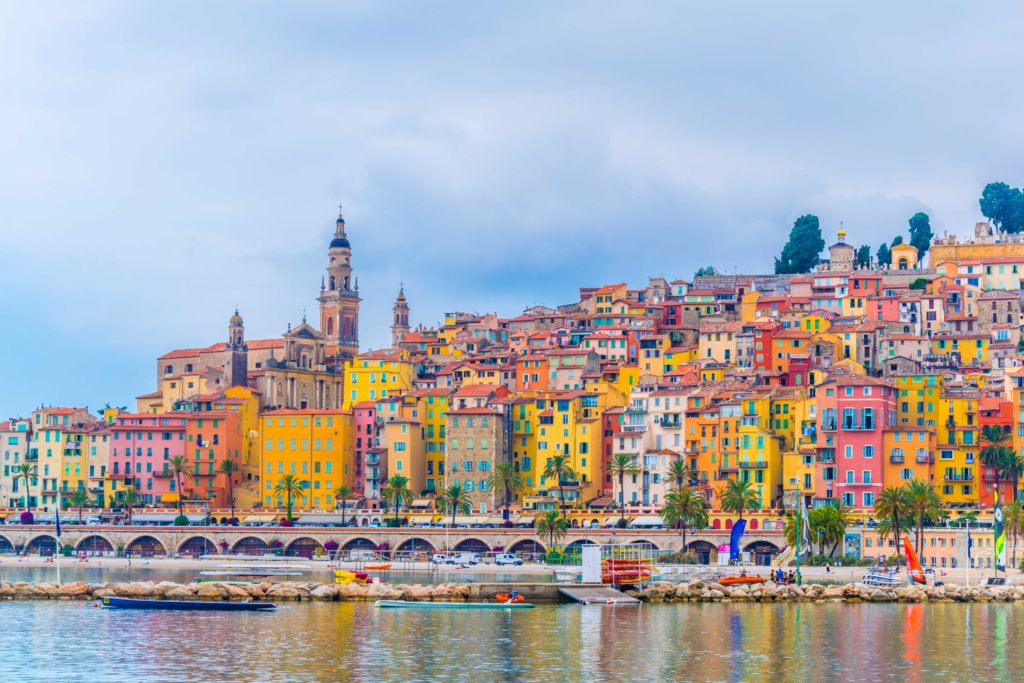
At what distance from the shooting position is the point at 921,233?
648ft

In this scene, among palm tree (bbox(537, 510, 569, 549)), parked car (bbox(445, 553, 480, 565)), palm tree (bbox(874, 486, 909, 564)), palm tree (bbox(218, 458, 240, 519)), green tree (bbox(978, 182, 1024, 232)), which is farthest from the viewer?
green tree (bbox(978, 182, 1024, 232))

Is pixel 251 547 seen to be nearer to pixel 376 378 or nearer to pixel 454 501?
pixel 454 501

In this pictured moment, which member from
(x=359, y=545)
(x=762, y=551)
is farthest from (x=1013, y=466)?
(x=359, y=545)

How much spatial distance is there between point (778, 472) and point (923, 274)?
50700 millimetres

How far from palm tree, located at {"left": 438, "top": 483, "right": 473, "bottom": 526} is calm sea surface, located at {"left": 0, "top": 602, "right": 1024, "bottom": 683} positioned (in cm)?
4618

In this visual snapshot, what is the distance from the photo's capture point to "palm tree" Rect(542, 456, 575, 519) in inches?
5512

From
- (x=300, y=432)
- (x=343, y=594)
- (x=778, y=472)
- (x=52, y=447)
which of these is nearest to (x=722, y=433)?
(x=778, y=472)

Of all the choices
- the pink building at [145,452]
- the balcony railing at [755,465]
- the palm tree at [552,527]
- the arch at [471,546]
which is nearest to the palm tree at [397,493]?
the arch at [471,546]

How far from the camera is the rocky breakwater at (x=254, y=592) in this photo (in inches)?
3696

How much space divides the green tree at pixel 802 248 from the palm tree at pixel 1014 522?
7948cm

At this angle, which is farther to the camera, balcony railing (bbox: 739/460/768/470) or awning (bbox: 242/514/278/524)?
awning (bbox: 242/514/278/524)

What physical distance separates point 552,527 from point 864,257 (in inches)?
2996

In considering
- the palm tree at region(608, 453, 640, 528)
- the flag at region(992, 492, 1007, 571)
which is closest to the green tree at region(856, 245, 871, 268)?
the palm tree at region(608, 453, 640, 528)

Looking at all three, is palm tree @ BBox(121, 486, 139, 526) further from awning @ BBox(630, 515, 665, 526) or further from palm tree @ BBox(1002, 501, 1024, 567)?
palm tree @ BBox(1002, 501, 1024, 567)
